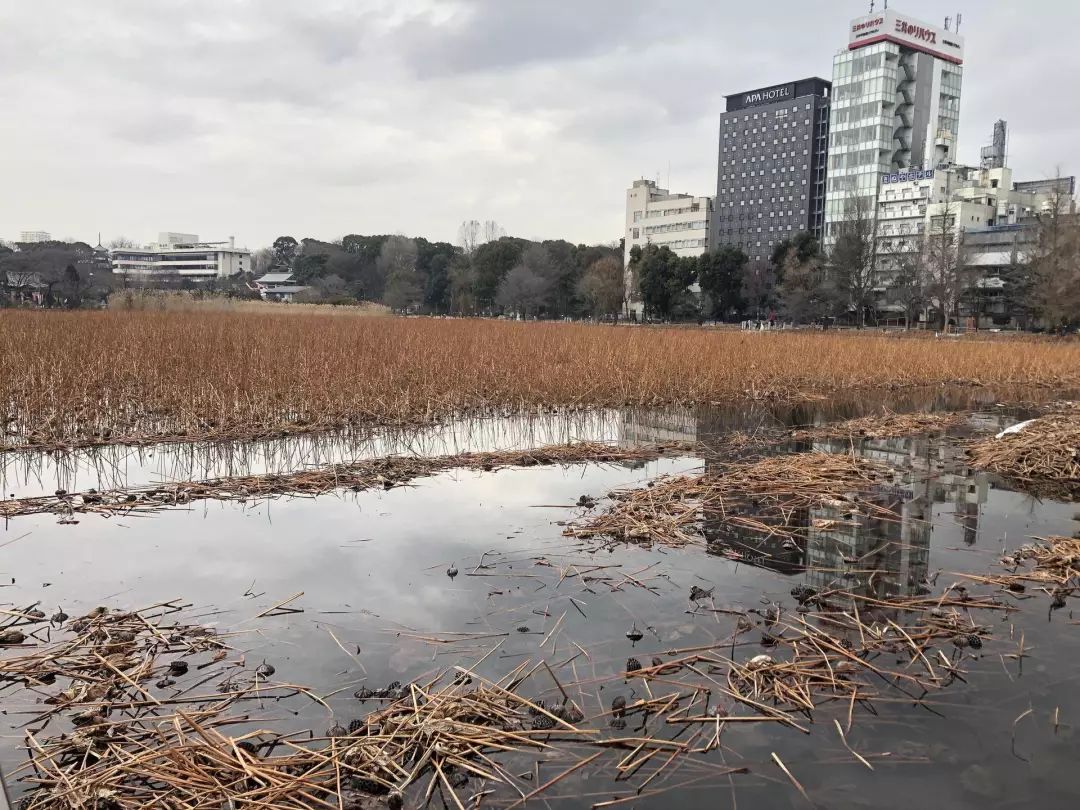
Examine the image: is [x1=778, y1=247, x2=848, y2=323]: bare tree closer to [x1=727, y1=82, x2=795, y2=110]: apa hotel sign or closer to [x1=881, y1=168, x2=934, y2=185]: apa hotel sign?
[x1=881, y1=168, x2=934, y2=185]: apa hotel sign

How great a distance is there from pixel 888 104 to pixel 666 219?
32987 mm

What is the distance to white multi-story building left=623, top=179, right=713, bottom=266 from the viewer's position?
107188 mm

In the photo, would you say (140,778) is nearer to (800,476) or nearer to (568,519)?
(568,519)

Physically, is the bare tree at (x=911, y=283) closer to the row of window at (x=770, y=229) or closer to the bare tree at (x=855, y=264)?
the bare tree at (x=855, y=264)

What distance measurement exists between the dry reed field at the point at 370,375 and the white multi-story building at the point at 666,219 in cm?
8850

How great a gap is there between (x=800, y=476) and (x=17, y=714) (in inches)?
224

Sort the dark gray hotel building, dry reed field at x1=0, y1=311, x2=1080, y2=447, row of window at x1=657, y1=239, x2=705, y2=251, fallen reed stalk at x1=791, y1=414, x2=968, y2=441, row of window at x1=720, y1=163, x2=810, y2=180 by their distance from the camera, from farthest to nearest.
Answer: row of window at x1=657, y1=239, x2=705, y2=251 < row of window at x1=720, y1=163, x2=810, y2=180 < the dark gray hotel building < fallen reed stalk at x1=791, y1=414, x2=968, y2=441 < dry reed field at x1=0, y1=311, x2=1080, y2=447

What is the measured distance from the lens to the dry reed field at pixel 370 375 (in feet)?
29.7

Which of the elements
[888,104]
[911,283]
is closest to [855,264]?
[911,283]

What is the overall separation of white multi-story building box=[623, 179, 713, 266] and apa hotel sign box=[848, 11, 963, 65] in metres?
27.8

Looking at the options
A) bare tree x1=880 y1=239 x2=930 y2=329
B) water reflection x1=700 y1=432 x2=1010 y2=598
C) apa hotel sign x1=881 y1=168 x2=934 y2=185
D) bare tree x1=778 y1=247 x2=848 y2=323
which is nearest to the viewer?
water reflection x1=700 y1=432 x2=1010 y2=598

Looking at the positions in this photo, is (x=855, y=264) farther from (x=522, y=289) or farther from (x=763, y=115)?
(x=763, y=115)

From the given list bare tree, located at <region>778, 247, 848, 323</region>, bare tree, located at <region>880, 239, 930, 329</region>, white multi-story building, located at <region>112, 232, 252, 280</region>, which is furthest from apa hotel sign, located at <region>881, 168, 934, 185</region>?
white multi-story building, located at <region>112, 232, 252, 280</region>

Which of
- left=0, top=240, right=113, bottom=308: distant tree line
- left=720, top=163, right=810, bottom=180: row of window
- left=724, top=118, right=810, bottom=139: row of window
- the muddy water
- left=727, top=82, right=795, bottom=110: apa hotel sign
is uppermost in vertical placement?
left=727, top=82, right=795, bottom=110: apa hotel sign
